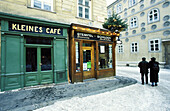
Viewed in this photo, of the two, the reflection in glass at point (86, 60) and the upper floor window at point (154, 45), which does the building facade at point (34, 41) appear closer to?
the reflection in glass at point (86, 60)

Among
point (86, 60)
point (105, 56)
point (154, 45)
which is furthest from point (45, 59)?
point (154, 45)

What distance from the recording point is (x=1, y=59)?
448 cm

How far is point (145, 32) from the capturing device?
46.4 ft

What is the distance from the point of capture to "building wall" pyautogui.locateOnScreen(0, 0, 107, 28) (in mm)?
4926

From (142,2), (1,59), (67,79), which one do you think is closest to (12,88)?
(1,59)

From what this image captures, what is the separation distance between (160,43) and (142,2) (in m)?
7.65

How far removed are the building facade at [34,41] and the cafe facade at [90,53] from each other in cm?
53

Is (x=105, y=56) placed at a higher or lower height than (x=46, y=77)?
higher

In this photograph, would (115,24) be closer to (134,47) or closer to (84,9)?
(84,9)

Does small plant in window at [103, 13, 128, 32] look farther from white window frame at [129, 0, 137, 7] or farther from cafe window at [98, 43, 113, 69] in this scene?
white window frame at [129, 0, 137, 7]

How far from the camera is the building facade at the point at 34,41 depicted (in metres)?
4.59

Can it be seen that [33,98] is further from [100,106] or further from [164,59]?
[164,59]

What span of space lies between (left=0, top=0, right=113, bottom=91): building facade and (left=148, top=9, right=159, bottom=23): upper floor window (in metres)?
13.0

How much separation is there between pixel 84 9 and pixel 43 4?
3197 mm
